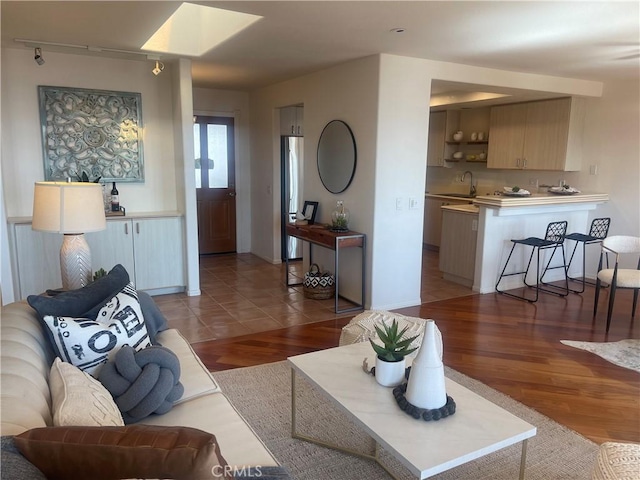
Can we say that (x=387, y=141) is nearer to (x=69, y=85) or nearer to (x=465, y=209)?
(x=465, y=209)

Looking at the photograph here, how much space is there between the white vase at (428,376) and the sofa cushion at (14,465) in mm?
1238

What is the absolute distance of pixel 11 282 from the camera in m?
3.88

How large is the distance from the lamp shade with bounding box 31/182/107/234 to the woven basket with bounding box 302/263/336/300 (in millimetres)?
2585

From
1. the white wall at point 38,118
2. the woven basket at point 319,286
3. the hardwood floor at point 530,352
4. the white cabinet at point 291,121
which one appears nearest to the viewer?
the hardwood floor at point 530,352

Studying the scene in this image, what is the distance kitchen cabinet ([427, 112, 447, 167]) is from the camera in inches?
303

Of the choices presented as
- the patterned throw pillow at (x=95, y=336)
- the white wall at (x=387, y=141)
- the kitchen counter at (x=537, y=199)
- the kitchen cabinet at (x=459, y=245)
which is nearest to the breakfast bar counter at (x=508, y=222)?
the kitchen counter at (x=537, y=199)

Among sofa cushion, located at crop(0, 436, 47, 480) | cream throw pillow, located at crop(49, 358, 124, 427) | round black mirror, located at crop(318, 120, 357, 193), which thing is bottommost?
cream throw pillow, located at crop(49, 358, 124, 427)

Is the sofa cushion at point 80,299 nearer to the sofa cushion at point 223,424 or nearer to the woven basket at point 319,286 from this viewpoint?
the sofa cushion at point 223,424

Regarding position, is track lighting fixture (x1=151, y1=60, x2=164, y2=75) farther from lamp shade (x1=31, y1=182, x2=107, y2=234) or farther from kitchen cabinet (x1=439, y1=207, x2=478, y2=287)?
kitchen cabinet (x1=439, y1=207, x2=478, y2=287)

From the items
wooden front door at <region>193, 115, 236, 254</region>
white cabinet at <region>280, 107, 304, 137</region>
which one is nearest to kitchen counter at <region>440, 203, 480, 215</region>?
white cabinet at <region>280, 107, 304, 137</region>

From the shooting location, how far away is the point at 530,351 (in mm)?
3600

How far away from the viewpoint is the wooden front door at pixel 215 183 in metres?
6.61

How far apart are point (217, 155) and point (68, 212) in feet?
14.2

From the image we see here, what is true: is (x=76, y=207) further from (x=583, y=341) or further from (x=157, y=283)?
(x=583, y=341)
